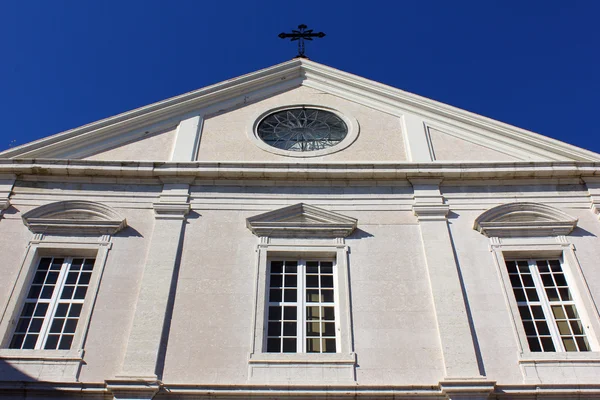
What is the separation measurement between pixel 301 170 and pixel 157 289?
12.7 ft

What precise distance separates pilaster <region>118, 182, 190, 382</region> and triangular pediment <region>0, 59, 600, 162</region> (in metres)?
1.65

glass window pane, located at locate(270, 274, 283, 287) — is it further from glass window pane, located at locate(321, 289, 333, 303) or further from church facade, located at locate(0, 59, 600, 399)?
glass window pane, located at locate(321, 289, 333, 303)

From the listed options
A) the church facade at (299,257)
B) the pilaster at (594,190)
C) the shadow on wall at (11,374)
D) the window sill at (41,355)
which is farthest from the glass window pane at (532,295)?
the shadow on wall at (11,374)

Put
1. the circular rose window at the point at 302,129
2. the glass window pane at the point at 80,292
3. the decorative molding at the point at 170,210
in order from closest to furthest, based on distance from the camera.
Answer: the glass window pane at the point at 80,292
the decorative molding at the point at 170,210
the circular rose window at the point at 302,129

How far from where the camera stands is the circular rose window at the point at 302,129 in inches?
556

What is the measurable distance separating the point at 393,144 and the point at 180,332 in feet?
21.6

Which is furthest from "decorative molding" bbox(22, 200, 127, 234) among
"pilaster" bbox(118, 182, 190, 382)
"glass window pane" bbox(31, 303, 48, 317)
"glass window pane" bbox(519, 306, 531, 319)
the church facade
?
"glass window pane" bbox(519, 306, 531, 319)

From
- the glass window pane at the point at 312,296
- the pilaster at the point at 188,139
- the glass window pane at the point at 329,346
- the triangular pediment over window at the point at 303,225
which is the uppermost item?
the pilaster at the point at 188,139

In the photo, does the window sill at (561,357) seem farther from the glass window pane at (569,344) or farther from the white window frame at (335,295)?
the white window frame at (335,295)

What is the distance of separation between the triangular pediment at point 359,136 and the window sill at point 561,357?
5049 millimetres

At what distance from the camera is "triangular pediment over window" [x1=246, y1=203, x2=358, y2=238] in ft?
38.4

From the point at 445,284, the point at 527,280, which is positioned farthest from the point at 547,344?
the point at 445,284

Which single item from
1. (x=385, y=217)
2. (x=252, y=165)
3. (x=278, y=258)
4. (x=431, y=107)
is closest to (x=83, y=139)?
(x=252, y=165)

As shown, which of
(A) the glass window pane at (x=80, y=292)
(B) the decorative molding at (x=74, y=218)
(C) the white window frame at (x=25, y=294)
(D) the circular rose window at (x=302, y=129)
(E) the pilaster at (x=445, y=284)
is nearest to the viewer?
(C) the white window frame at (x=25, y=294)
